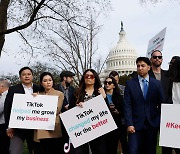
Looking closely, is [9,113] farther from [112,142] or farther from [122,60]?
[122,60]

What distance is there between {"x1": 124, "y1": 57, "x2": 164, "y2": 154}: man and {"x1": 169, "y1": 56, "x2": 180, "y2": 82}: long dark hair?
25 centimetres

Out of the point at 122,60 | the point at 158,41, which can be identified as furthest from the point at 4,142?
the point at 122,60

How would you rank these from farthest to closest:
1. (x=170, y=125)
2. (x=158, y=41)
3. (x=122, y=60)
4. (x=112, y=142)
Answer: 1. (x=122, y=60)
2. (x=158, y=41)
3. (x=112, y=142)
4. (x=170, y=125)

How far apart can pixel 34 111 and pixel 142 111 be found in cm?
172

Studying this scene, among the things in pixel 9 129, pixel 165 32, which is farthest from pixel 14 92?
pixel 165 32

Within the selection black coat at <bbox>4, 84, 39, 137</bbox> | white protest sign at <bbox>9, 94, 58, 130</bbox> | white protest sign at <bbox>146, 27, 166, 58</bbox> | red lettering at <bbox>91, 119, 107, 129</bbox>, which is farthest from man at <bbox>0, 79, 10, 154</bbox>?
Result: white protest sign at <bbox>146, 27, 166, 58</bbox>

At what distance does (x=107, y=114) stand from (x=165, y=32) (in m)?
3.16

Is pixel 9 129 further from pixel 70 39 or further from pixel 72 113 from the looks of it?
pixel 70 39

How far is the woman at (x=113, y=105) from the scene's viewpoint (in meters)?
5.73

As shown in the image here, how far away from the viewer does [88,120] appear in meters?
4.75

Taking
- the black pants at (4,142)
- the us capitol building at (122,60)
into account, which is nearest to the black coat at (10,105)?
the black pants at (4,142)

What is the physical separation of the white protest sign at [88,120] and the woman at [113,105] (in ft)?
3.14

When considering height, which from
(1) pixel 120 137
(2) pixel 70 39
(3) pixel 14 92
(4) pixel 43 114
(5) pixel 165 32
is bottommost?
(1) pixel 120 137

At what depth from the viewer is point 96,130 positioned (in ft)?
15.5
